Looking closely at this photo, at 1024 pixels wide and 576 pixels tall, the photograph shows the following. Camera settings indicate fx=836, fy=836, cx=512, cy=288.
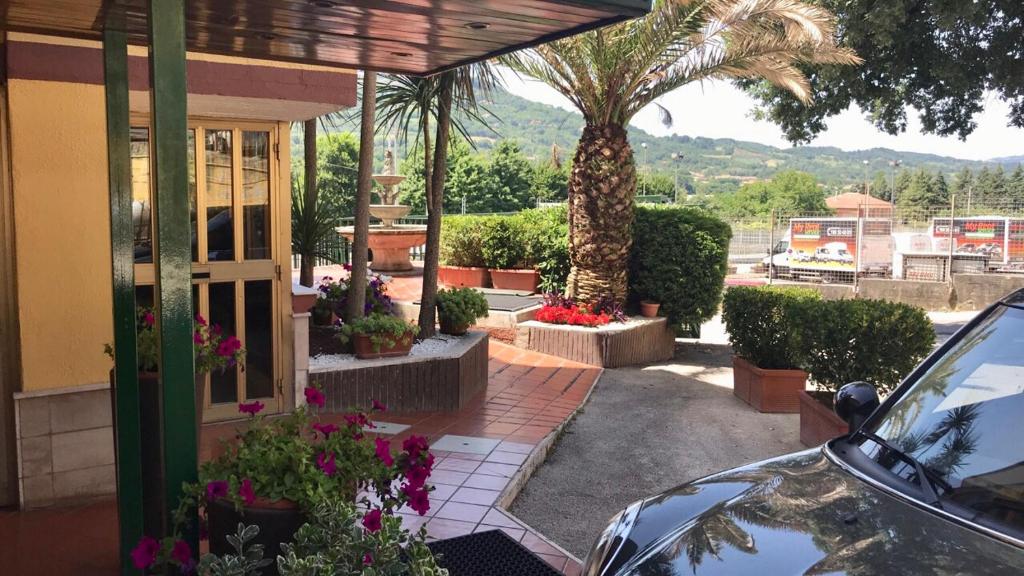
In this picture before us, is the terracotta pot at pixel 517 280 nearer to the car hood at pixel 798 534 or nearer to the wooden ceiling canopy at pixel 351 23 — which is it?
the wooden ceiling canopy at pixel 351 23

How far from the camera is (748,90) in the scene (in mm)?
18547

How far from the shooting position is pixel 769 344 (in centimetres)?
894

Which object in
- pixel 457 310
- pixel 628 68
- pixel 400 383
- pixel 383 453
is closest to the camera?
pixel 383 453

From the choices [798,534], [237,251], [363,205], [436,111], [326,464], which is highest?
[436,111]

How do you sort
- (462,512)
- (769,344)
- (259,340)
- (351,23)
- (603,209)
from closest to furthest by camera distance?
1. (351,23)
2. (462,512)
3. (259,340)
4. (769,344)
5. (603,209)

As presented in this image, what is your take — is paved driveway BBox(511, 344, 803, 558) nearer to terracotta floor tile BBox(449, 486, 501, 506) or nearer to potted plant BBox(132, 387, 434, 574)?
terracotta floor tile BBox(449, 486, 501, 506)

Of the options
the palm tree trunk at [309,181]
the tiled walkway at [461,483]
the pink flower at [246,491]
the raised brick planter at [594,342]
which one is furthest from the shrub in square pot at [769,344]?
the pink flower at [246,491]

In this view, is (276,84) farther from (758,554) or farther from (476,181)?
(476,181)

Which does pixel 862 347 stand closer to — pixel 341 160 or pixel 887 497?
pixel 887 497

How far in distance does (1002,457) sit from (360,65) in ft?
11.5

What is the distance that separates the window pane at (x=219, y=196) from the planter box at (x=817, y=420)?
199 inches

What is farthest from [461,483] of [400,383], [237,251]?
[237,251]

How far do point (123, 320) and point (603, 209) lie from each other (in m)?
10.1

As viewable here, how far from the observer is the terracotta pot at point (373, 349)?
7.63 m
